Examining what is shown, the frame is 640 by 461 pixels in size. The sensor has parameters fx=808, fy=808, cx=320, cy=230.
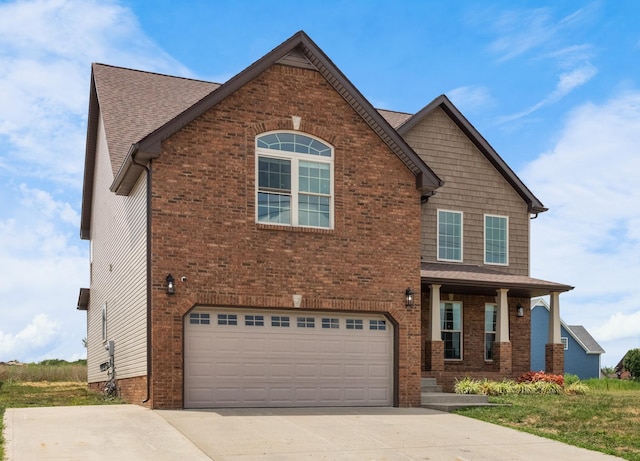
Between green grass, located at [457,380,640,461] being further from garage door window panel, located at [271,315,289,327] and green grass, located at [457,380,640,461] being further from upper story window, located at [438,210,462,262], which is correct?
upper story window, located at [438,210,462,262]

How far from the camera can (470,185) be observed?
2758 cm

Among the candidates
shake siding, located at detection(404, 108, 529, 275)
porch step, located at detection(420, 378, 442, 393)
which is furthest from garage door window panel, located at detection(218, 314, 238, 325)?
shake siding, located at detection(404, 108, 529, 275)

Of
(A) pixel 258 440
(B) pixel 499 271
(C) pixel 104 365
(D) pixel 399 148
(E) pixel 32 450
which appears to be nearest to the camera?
(E) pixel 32 450

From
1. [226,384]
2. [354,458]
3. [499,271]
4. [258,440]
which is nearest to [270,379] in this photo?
[226,384]

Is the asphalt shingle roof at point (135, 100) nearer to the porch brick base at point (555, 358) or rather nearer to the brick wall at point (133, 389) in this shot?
the brick wall at point (133, 389)

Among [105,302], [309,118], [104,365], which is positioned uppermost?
[309,118]

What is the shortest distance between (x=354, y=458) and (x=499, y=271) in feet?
51.8

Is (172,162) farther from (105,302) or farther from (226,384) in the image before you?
(105,302)

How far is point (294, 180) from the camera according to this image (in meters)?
18.9

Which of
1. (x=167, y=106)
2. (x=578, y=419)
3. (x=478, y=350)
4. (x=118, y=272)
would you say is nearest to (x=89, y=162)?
(x=167, y=106)

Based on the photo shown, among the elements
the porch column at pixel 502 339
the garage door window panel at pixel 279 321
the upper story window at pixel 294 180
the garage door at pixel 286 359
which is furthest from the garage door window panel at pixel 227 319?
the porch column at pixel 502 339

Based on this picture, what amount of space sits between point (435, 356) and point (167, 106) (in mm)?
11022

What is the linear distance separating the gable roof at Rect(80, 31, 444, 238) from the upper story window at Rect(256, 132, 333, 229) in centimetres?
146

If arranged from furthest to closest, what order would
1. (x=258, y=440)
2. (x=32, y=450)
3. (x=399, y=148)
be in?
(x=399, y=148) < (x=258, y=440) < (x=32, y=450)
